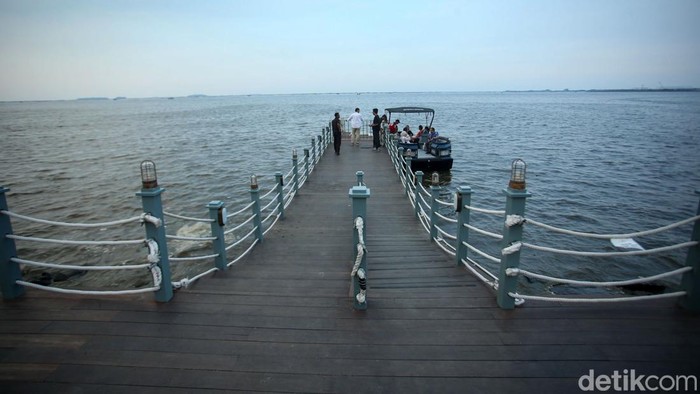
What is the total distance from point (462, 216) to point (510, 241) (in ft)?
4.20

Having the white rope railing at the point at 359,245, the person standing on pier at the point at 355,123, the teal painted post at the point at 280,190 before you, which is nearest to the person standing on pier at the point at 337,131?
the person standing on pier at the point at 355,123

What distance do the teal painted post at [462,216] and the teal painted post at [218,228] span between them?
130 inches

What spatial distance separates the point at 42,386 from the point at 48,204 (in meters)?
19.2

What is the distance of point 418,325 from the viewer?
3.98 meters

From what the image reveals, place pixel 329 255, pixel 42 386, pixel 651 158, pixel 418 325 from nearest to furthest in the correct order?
pixel 42 386 → pixel 418 325 → pixel 329 255 → pixel 651 158

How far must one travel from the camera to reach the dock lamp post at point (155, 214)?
4.02m

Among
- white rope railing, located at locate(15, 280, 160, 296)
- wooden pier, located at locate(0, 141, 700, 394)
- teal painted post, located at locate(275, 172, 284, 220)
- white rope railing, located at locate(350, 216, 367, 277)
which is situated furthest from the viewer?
teal painted post, located at locate(275, 172, 284, 220)

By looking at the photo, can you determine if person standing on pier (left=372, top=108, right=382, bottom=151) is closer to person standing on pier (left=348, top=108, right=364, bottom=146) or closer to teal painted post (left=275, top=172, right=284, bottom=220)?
person standing on pier (left=348, top=108, right=364, bottom=146)

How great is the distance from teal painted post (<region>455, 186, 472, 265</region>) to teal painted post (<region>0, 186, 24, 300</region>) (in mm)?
5396

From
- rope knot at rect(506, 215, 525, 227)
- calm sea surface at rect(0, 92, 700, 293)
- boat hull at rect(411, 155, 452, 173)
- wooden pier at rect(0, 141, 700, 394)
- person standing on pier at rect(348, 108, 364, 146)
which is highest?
person standing on pier at rect(348, 108, 364, 146)

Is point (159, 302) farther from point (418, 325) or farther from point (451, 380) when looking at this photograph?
point (451, 380)

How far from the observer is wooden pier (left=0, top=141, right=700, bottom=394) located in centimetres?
317

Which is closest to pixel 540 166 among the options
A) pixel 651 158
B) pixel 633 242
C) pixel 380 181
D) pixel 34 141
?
pixel 651 158

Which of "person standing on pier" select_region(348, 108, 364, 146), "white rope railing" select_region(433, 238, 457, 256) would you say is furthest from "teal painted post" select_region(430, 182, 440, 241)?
"person standing on pier" select_region(348, 108, 364, 146)
